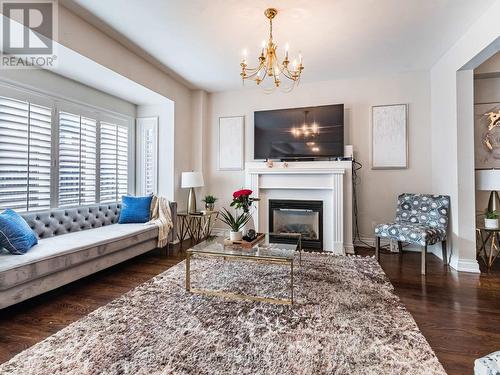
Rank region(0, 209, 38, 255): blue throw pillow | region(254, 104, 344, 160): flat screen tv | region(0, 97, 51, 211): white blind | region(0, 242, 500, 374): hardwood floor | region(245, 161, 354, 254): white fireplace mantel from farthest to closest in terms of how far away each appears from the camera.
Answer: region(254, 104, 344, 160): flat screen tv
region(245, 161, 354, 254): white fireplace mantel
region(0, 97, 51, 211): white blind
region(0, 209, 38, 255): blue throw pillow
region(0, 242, 500, 374): hardwood floor

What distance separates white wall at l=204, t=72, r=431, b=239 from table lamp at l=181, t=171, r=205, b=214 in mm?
1028

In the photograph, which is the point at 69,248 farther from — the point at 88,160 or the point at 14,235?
the point at 88,160

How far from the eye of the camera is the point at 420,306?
224 cm

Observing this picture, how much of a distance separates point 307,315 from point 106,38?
3.59 meters

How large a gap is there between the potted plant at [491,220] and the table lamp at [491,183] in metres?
0.11

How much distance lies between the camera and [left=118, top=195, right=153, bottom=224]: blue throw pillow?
3.83m

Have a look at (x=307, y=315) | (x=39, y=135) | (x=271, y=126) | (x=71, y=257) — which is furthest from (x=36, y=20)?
(x=307, y=315)

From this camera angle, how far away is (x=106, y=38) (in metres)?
3.01

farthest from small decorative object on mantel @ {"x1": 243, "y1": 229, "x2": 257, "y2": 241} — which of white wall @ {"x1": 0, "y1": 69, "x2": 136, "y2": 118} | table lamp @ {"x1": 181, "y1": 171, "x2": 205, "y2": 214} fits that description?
white wall @ {"x1": 0, "y1": 69, "x2": 136, "y2": 118}

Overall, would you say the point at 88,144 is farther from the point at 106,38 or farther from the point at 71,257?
the point at 71,257

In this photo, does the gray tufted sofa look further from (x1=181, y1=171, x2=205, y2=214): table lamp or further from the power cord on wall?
the power cord on wall

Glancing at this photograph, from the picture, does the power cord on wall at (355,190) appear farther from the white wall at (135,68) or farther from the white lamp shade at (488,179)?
the white wall at (135,68)
